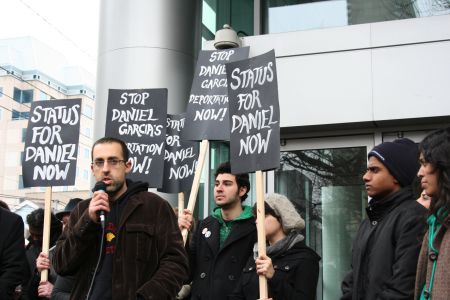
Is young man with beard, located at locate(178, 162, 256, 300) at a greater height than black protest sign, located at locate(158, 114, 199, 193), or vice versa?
black protest sign, located at locate(158, 114, 199, 193)

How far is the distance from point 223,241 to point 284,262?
0.73 meters

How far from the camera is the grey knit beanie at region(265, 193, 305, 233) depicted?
5477 mm

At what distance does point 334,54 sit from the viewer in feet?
26.7

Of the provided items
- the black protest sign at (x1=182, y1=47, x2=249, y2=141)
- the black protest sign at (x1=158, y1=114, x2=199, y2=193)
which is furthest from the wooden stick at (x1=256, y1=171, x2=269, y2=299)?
the black protest sign at (x1=158, y1=114, x2=199, y2=193)

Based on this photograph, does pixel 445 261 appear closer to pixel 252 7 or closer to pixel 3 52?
pixel 252 7

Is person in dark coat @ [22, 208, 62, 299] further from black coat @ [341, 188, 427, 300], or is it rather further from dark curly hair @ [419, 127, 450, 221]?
dark curly hair @ [419, 127, 450, 221]

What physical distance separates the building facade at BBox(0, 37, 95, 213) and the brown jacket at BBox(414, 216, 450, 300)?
67.0 m

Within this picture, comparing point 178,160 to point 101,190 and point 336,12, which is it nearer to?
point 101,190

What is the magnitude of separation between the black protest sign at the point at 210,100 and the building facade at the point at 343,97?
1.13 meters

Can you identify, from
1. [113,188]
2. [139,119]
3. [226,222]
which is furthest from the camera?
[139,119]

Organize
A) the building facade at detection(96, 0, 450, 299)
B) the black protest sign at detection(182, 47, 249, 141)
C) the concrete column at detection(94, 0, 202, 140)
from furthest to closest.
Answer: the concrete column at detection(94, 0, 202, 140)
the building facade at detection(96, 0, 450, 299)
the black protest sign at detection(182, 47, 249, 141)

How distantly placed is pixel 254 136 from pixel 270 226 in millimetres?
737

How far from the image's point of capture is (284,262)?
5297mm

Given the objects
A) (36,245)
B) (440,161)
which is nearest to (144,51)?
(36,245)
